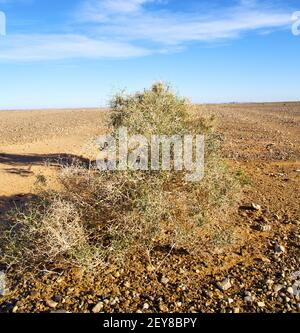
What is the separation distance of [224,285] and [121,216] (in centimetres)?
142

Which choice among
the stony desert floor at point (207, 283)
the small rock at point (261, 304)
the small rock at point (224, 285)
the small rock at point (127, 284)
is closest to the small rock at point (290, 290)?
the stony desert floor at point (207, 283)

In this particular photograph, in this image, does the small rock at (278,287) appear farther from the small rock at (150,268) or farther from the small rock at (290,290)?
the small rock at (150,268)

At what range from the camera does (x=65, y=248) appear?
4262 mm

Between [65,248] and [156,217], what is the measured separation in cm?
112

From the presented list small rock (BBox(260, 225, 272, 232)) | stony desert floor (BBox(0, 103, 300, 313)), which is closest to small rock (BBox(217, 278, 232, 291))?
stony desert floor (BBox(0, 103, 300, 313))

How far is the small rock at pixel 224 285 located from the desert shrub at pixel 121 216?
29.0 inches

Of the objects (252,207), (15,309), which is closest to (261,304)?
(15,309)

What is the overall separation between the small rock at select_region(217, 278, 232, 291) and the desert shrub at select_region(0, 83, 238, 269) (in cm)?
74

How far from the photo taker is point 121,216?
4676 millimetres

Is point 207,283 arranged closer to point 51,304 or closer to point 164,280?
point 164,280

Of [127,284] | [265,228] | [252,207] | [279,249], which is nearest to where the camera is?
[127,284]

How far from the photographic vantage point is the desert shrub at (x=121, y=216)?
441 cm
